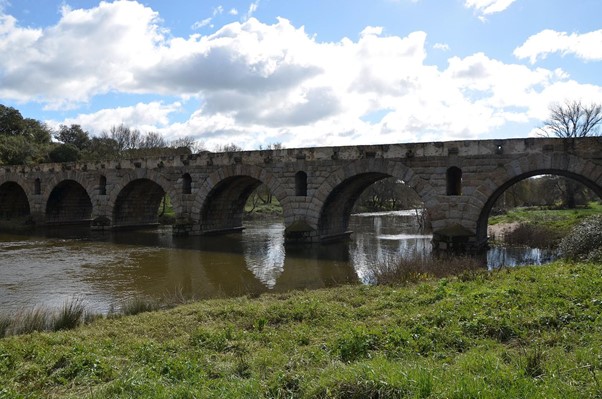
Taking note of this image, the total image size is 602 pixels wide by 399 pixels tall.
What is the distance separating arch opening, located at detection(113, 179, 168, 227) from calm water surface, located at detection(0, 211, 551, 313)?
2704 mm

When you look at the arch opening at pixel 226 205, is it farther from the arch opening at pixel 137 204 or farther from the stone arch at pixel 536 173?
the stone arch at pixel 536 173

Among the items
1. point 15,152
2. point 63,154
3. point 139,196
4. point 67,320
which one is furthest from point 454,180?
point 15,152

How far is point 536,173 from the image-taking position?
16391 mm

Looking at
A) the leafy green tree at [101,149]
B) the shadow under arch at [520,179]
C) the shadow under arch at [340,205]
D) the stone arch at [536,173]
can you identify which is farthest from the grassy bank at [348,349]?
the leafy green tree at [101,149]

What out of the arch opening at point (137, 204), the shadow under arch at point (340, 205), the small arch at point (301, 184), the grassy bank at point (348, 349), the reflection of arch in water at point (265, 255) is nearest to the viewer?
the grassy bank at point (348, 349)

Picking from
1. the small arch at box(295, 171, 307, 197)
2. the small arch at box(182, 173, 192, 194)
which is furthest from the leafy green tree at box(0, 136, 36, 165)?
the small arch at box(295, 171, 307, 197)

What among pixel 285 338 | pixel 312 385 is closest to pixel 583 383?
pixel 312 385

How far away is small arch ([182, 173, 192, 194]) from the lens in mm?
25141

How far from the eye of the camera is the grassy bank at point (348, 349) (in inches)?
171

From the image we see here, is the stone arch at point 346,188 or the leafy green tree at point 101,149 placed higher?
the leafy green tree at point 101,149

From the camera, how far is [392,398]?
4.06 meters

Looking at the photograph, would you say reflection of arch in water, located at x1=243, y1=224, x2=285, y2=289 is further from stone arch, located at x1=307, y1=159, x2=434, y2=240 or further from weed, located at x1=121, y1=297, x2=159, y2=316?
weed, located at x1=121, y1=297, x2=159, y2=316

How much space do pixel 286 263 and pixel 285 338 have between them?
10319mm

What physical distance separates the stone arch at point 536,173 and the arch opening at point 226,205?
467 inches
